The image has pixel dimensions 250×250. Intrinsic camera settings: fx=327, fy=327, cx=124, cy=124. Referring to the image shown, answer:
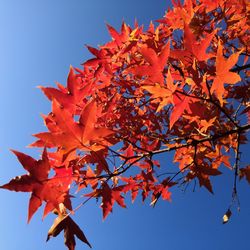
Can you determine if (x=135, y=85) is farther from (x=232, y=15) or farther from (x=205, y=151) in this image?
(x=232, y=15)

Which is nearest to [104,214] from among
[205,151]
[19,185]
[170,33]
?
[19,185]

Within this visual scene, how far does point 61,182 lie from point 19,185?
0.27m

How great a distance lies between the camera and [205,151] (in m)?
2.59

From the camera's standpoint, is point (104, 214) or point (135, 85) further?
point (135, 85)

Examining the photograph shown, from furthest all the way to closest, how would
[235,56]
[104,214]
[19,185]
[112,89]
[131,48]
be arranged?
[112,89], [131,48], [104,214], [19,185], [235,56]

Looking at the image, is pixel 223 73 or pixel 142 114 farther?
pixel 142 114

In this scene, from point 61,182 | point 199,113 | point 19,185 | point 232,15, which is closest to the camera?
point 19,185

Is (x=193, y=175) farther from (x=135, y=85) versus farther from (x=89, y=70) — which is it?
(x=89, y=70)

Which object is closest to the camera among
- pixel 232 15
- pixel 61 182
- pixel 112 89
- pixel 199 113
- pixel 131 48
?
pixel 61 182

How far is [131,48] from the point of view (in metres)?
2.50

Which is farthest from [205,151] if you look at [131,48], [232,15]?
[232,15]

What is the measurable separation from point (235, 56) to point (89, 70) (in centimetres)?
168

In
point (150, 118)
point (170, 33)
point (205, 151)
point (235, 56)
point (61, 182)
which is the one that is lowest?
point (61, 182)

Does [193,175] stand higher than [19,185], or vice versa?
[193,175]
